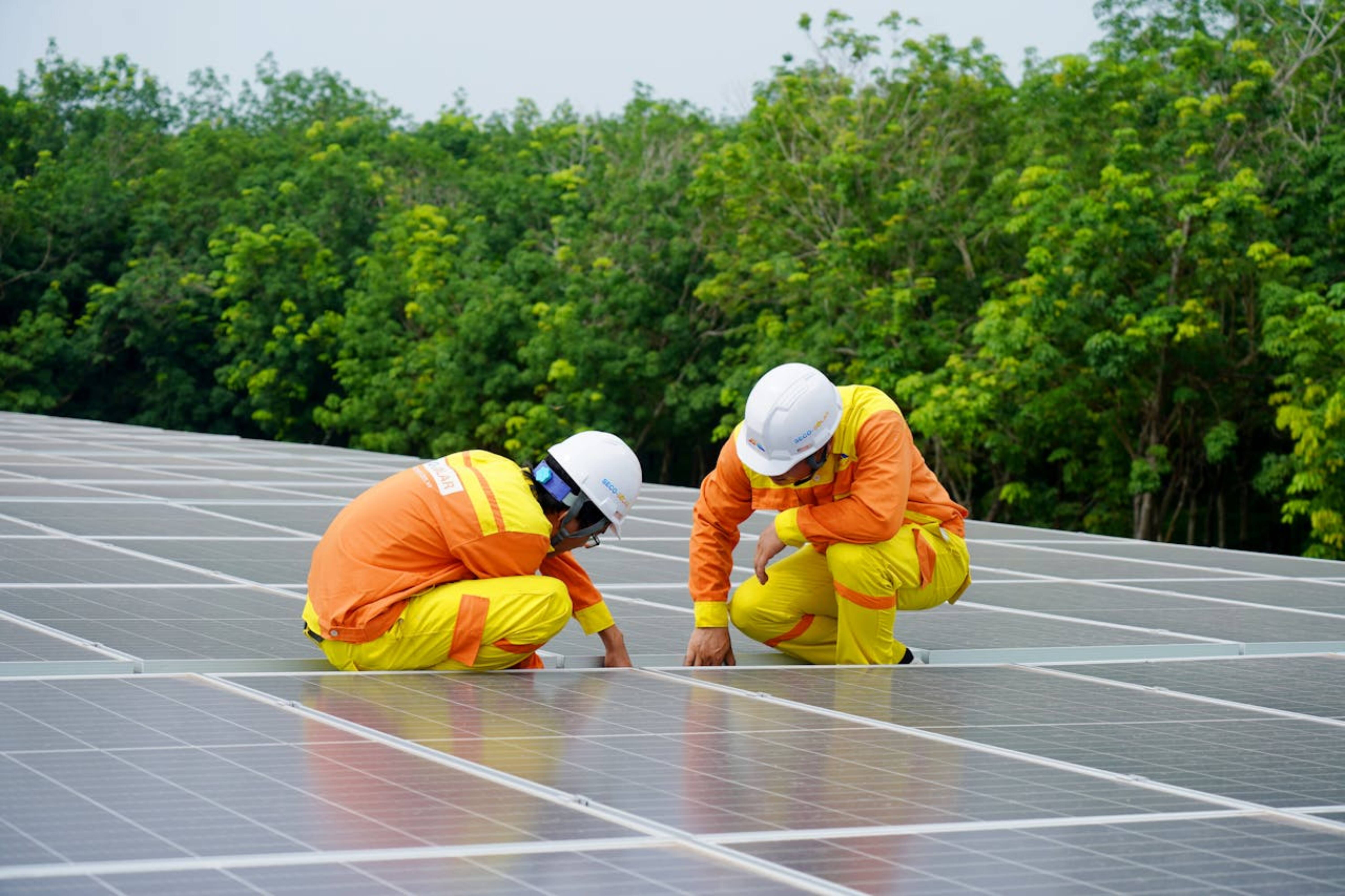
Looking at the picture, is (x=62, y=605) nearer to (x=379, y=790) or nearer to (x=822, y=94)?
(x=379, y=790)

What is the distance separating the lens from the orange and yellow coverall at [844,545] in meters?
6.27

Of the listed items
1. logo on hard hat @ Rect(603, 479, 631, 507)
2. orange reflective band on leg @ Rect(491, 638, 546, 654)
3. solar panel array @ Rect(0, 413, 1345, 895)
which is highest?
logo on hard hat @ Rect(603, 479, 631, 507)

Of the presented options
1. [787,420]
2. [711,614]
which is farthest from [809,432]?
[711,614]

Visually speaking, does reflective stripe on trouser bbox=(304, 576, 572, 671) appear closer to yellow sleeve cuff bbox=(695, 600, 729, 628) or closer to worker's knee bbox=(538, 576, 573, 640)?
worker's knee bbox=(538, 576, 573, 640)

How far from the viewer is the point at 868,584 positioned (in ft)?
20.5

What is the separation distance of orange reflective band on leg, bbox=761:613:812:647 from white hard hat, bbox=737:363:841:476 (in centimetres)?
76

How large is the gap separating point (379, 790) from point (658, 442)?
122 feet

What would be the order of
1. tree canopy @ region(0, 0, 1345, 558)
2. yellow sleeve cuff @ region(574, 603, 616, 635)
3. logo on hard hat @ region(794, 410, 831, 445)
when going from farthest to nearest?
tree canopy @ region(0, 0, 1345, 558) → logo on hard hat @ region(794, 410, 831, 445) → yellow sleeve cuff @ region(574, 603, 616, 635)

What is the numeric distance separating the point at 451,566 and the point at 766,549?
1572 millimetres

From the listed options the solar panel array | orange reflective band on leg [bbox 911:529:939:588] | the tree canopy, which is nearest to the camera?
the solar panel array

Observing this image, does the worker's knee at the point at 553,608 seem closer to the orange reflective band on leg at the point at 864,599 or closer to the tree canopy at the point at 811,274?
the orange reflective band on leg at the point at 864,599

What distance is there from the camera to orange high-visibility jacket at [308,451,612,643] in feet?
18.5

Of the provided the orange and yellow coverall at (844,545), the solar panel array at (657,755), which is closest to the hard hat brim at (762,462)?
the orange and yellow coverall at (844,545)

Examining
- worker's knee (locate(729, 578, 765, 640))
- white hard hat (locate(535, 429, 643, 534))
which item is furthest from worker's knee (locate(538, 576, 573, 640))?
worker's knee (locate(729, 578, 765, 640))
